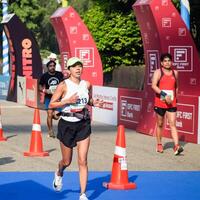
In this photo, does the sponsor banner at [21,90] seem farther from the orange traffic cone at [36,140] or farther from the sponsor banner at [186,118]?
the orange traffic cone at [36,140]

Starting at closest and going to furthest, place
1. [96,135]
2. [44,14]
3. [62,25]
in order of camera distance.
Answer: [96,135] → [62,25] → [44,14]

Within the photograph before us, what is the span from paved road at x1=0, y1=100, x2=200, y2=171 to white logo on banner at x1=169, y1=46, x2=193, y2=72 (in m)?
1.94

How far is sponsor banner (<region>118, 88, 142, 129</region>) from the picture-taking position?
17.2 meters

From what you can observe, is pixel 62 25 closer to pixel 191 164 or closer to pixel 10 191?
pixel 191 164

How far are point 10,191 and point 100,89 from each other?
10.8 metres

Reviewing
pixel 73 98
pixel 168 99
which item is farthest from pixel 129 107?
pixel 73 98

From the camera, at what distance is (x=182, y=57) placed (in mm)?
16609

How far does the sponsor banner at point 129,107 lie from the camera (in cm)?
1718

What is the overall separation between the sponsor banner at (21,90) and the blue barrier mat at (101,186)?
651 inches

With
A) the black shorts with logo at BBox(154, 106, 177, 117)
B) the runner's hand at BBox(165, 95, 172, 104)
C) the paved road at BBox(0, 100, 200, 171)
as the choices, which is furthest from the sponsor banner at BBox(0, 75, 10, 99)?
the runner's hand at BBox(165, 95, 172, 104)

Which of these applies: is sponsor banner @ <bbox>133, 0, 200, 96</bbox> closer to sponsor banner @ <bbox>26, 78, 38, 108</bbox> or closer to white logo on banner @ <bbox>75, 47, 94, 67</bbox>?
white logo on banner @ <bbox>75, 47, 94, 67</bbox>

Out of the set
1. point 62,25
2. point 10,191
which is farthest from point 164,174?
point 62,25

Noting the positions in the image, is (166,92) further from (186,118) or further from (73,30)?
(73,30)

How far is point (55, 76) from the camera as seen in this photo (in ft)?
49.6
